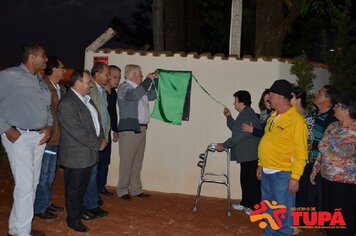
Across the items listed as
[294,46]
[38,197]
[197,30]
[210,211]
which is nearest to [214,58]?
[210,211]

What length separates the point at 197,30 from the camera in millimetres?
15625

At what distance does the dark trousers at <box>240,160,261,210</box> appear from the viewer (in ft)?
21.0

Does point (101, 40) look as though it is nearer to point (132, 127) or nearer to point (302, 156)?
point (132, 127)

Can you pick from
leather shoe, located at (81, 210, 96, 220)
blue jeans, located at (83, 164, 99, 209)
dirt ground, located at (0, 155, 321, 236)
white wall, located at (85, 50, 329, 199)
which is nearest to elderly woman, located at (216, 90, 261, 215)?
dirt ground, located at (0, 155, 321, 236)

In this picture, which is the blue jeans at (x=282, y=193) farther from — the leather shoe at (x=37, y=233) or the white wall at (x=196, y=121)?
the leather shoe at (x=37, y=233)

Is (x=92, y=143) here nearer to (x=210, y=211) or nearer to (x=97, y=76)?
(x=97, y=76)

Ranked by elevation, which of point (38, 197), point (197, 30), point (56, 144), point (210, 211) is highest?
point (197, 30)

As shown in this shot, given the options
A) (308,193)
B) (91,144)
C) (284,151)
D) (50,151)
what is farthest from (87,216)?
(308,193)

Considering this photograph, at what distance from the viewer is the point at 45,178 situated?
18.2 feet

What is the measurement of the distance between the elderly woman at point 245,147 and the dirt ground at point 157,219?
1.03 feet

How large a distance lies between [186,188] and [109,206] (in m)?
1.53

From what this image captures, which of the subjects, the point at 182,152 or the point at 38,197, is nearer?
the point at 38,197

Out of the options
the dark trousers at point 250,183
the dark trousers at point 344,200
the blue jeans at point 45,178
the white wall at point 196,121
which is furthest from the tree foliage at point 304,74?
the blue jeans at point 45,178

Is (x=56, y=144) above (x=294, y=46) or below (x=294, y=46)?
below
